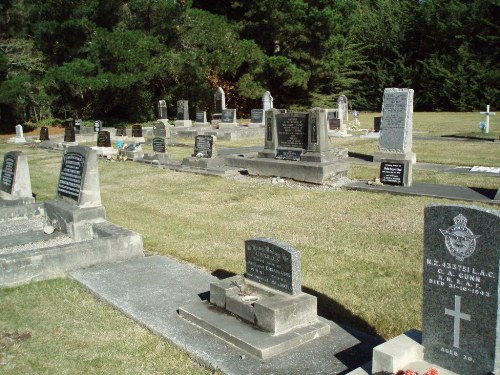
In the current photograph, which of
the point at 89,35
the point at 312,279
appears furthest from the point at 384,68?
the point at 312,279

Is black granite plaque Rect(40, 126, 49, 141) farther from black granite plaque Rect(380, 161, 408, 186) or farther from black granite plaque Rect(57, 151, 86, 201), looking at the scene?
black granite plaque Rect(380, 161, 408, 186)

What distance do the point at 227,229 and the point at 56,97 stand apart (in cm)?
2986

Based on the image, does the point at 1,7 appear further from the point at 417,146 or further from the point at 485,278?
the point at 485,278

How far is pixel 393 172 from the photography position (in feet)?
42.3

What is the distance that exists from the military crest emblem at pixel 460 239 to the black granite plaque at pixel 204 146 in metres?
13.1

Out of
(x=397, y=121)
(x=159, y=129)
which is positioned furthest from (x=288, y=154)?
(x=159, y=129)

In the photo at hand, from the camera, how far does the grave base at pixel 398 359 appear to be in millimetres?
4016

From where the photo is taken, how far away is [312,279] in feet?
22.5

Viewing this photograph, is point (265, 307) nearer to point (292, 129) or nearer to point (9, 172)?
point (9, 172)

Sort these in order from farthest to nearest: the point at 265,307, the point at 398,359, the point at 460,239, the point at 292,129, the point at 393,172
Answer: the point at 292,129
the point at 393,172
the point at 265,307
the point at 398,359
the point at 460,239

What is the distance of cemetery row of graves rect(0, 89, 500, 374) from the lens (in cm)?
401

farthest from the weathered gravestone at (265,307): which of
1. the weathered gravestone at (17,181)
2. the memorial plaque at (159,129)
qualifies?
the memorial plaque at (159,129)

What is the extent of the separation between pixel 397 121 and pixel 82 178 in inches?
402

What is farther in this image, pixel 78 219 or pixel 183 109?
pixel 183 109
